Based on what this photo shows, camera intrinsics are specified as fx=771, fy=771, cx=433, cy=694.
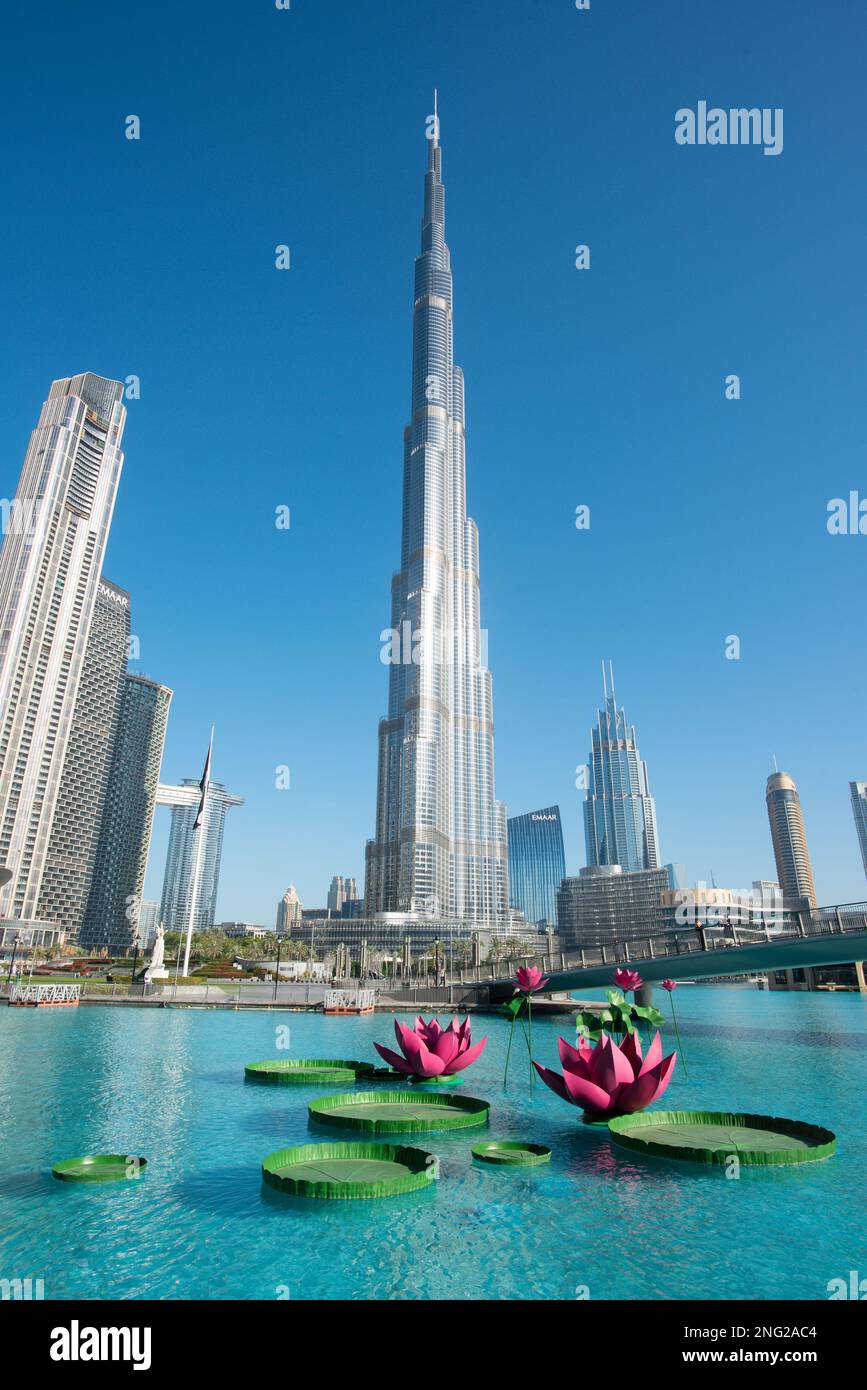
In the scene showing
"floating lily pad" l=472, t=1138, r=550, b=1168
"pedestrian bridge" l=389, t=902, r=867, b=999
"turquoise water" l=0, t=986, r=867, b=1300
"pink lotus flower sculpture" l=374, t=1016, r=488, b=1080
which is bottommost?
"turquoise water" l=0, t=986, r=867, b=1300

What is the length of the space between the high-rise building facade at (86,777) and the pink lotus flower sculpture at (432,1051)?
164420 mm

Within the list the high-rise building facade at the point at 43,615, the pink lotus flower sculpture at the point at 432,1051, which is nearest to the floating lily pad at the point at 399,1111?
the pink lotus flower sculpture at the point at 432,1051

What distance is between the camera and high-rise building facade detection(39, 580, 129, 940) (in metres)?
174

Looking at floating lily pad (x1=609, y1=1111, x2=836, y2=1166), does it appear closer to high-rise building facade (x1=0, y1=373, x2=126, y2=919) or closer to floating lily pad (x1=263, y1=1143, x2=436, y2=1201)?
floating lily pad (x1=263, y1=1143, x2=436, y2=1201)

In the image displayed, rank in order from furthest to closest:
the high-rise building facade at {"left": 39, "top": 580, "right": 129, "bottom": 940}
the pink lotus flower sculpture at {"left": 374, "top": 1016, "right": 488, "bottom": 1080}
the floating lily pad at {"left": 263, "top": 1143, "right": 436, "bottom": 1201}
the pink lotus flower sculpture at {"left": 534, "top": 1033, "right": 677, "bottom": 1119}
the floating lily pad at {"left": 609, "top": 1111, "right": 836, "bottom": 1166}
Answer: the high-rise building facade at {"left": 39, "top": 580, "right": 129, "bottom": 940}, the pink lotus flower sculpture at {"left": 374, "top": 1016, "right": 488, "bottom": 1080}, the pink lotus flower sculpture at {"left": 534, "top": 1033, "right": 677, "bottom": 1119}, the floating lily pad at {"left": 609, "top": 1111, "right": 836, "bottom": 1166}, the floating lily pad at {"left": 263, "top": 1143, "right": 436, "bottom": 1201}

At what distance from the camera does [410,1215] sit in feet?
44.5

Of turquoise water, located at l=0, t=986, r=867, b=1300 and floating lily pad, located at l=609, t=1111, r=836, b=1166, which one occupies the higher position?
floating lily pad, located at l=609, t=1111, r=836, b=1166

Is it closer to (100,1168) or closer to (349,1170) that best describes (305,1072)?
(100,1168)

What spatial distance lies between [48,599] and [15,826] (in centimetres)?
4581

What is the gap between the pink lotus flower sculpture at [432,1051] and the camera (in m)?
26.9

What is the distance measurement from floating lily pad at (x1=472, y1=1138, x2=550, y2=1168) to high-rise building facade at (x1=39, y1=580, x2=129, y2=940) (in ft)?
571

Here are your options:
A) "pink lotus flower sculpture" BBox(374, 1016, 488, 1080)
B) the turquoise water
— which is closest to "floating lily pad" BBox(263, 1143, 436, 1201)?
the turquoise water

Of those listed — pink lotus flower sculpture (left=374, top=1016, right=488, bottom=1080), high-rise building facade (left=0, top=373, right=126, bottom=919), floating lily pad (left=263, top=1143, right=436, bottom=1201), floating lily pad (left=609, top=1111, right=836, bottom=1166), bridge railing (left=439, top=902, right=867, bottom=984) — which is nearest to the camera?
floating lily pad (left=263, top=1143, right=436, bottom=1201)
